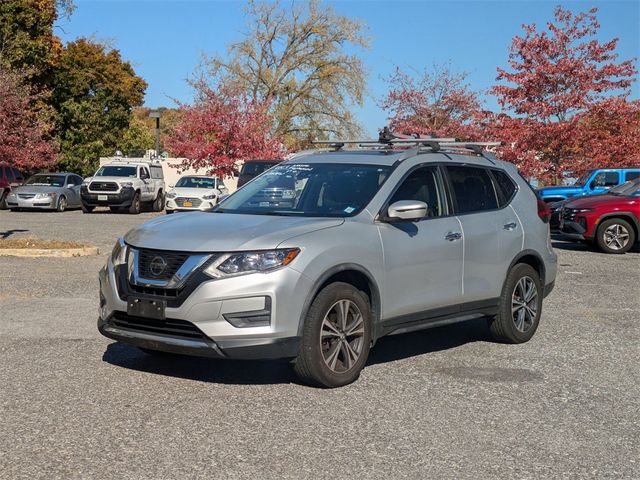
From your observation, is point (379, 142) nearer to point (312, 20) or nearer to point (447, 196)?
point (447, 196)

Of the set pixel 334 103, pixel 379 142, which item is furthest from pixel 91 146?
pixel 379 142

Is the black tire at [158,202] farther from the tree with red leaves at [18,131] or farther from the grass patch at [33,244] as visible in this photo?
the grass patch at [33,244]

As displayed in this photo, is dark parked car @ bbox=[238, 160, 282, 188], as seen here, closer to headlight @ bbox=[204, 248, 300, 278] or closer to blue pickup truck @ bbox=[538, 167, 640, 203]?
blue pickup truck @ bbox=[538, 167, 640, 203]

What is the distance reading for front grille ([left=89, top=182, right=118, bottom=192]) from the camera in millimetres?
31062

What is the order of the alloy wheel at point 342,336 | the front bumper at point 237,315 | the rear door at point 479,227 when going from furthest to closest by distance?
the rear door at point 479,227 → the alloy wheel at point 342,336 → the front bumper at point 237,315

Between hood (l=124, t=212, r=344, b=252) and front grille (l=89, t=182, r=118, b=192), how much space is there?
989 inches

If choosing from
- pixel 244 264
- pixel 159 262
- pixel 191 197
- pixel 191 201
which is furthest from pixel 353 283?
pixel 191 197

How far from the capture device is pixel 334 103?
51.0 meters

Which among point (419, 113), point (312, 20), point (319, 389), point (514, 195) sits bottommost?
point (319, 389)

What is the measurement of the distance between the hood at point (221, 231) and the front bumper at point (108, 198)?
2495 centimetres

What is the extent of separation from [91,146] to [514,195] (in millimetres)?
46466

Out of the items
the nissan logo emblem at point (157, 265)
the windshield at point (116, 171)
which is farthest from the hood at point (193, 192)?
the nissan logo emblem at point (157, 265)

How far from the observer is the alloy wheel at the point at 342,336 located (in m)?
6.20

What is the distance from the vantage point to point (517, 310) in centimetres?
810
